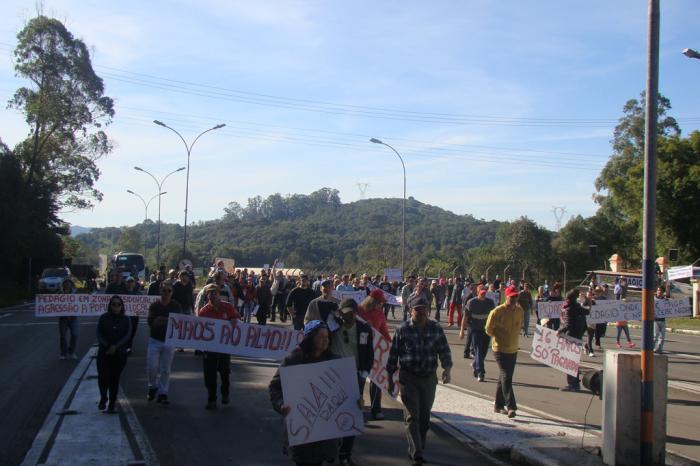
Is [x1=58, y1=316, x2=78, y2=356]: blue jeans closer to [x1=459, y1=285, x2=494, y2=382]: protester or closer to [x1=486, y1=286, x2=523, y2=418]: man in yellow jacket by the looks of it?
A: [x1=459, y1=285, x2=494, y2=382]: protester

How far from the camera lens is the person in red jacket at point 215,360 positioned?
973 cm

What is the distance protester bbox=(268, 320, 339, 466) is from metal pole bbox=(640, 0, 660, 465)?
3352 mm

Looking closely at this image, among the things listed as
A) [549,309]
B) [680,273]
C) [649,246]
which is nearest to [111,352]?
[649,246]

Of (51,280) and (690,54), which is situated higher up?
(690,54)

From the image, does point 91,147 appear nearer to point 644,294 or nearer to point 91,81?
point 91,81

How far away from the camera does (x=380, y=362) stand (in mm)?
9258

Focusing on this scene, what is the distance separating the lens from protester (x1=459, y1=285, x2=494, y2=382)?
12.7 m

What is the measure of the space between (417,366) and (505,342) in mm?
2819

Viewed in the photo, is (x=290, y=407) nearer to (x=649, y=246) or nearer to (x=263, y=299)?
(x=649, y=246)

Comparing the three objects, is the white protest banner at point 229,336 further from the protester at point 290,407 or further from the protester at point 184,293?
the protester at point 290,407

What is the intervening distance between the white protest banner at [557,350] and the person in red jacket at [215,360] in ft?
15.1

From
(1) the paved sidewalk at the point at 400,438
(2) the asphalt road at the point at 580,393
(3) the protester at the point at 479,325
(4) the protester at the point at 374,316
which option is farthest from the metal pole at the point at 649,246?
(3) the protester at the point at 479,325

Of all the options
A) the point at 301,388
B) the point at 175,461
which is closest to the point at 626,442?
the point at 301,388

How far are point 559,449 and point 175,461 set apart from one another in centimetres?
398
